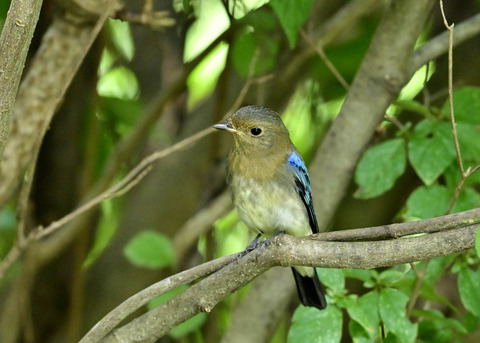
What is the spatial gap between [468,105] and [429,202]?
0.53 m

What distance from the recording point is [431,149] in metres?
3.46

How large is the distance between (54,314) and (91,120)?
1.38 metres

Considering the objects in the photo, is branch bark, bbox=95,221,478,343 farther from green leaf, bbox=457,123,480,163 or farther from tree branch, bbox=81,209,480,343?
green leaf, bbox=457,123,480,163

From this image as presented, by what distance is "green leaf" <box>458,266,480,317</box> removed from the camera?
10.6 feet

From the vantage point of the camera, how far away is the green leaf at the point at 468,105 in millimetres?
3531

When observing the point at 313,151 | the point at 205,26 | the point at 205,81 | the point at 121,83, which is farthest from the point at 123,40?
the point at 313,151

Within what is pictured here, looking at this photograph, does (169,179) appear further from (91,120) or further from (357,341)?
(357,341)

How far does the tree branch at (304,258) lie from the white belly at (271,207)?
1.07 m

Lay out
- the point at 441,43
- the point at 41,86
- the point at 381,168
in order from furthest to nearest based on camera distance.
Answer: the point at 441,43 → the point at 41,86 → the point at 381,168

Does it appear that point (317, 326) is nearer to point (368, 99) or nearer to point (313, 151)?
point (368, 99)

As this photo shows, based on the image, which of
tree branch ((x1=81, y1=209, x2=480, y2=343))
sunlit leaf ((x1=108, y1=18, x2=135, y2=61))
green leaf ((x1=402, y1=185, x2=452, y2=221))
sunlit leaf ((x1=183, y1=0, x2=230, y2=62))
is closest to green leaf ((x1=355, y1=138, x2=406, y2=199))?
green leaf ((x1=402, y1=185, x2=452, y2=221))

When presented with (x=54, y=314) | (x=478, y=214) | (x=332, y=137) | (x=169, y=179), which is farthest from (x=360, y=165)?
(x=54, y=314)

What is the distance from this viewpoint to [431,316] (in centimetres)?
351

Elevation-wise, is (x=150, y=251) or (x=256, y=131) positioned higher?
(x=256, y=131)
